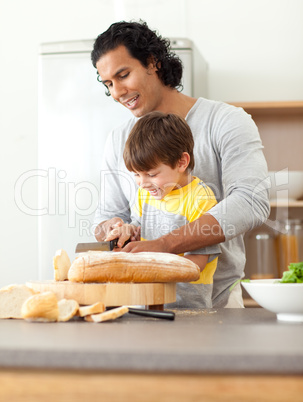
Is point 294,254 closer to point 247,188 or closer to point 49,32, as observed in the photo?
point 247,188

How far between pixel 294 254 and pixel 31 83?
166cm

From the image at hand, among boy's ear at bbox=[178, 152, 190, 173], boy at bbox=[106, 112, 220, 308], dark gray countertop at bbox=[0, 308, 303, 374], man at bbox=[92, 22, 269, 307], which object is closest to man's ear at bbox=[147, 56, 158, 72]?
man at bbox=[92, 22, 269, 307]

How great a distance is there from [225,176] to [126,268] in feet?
1.97

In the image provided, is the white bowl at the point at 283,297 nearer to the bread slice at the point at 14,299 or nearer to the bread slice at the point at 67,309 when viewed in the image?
the bread slice at the point at 67,309

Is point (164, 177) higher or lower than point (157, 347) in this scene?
higher

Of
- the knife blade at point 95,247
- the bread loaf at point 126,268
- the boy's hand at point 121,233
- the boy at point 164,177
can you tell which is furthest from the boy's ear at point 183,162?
the bread loaf at point 126,268

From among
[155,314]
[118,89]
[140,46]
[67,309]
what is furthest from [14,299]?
[140,46]

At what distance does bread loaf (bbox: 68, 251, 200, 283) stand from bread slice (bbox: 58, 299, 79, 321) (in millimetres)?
96

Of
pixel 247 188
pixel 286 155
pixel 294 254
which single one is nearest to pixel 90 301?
pixel 247 188

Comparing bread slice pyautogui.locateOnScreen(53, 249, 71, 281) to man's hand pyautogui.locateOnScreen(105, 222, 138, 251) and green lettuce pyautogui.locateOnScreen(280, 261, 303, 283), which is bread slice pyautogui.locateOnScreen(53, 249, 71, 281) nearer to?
man's hand pyautogui.locateOnScreen(105, 222, 138, 251)

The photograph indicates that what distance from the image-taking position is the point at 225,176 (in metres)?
1.66

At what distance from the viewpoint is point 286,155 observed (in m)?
2.86

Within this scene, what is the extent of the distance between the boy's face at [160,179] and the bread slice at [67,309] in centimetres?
60

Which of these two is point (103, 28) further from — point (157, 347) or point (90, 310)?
point (157, 347)
